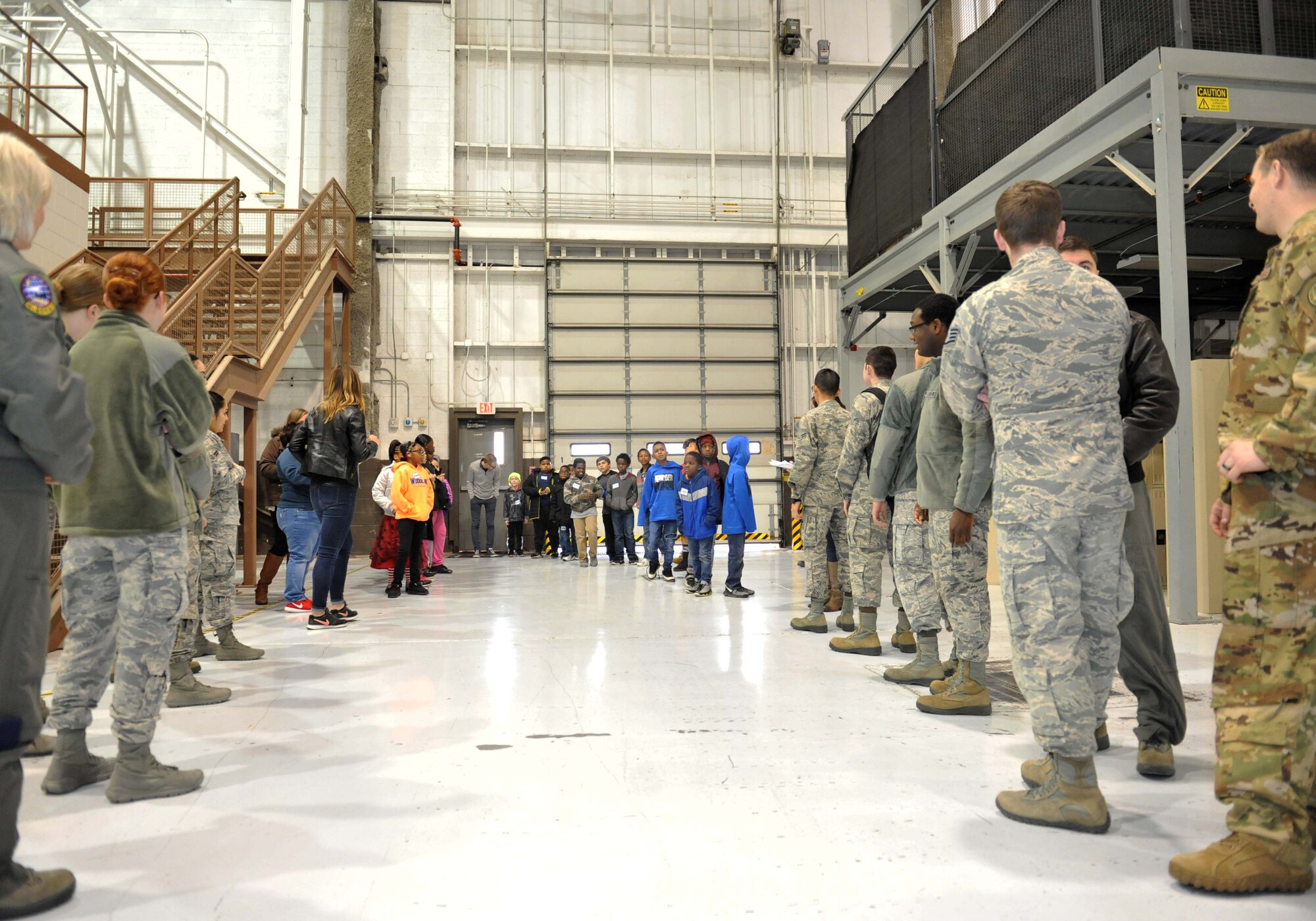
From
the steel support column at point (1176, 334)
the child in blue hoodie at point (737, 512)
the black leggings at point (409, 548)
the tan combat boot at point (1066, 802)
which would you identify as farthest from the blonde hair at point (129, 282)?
the steel support column at point (1176, 334)

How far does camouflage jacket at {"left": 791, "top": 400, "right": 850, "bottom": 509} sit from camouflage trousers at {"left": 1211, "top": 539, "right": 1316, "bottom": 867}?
13.2ft

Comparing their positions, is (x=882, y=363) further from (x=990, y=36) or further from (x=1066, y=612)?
(x=990, y=36)

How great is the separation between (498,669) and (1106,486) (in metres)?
3.26

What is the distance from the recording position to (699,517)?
27.8ft

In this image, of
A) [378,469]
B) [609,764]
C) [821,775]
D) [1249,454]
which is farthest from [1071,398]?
[378,469]

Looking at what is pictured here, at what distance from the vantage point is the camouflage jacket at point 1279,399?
191 cm

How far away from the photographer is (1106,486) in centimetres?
238

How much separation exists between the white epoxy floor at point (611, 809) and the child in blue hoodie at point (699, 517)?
3724mm

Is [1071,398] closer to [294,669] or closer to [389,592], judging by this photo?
[294,669]

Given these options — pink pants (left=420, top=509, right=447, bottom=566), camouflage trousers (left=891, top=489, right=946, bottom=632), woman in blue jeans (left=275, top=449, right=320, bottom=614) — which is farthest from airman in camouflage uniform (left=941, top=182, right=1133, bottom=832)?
pink pants (left=420, top=509, right=447, bottom=566)

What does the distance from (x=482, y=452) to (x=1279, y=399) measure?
1547 cm

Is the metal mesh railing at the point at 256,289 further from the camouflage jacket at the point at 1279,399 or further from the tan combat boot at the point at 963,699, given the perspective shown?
the camouflage jacket at the point at 1279,399

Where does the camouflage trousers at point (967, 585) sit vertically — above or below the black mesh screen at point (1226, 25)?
below

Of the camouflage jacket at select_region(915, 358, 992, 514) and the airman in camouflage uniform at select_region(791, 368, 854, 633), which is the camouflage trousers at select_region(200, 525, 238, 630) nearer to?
the airman in camouflage uniform at select_region(791, 368, 854, 633)
